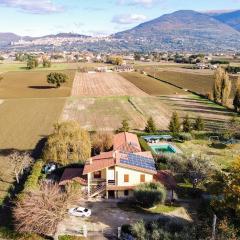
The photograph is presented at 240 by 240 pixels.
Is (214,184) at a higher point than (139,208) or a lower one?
higher

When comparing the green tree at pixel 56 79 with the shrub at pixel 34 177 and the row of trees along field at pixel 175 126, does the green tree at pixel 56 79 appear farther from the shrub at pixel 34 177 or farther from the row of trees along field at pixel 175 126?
the shrub at pixel 34 177

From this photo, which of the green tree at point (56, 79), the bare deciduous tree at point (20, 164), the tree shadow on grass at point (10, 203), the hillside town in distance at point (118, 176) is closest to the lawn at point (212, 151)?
the hillside town in distance at point (118, 176)

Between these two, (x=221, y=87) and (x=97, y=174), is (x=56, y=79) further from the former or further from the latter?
(x=97, y=174)

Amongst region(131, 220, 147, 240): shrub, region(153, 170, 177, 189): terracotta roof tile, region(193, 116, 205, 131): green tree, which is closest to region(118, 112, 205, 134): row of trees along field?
region(193, 116, 205, 131): green tree

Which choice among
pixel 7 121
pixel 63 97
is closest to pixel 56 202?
pixel 7 121

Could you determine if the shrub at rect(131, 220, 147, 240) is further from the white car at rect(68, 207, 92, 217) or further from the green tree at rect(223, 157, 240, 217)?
the green tree at rect(223, 157, 240, 217)

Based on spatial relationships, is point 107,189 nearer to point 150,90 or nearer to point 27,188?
point 27,188
